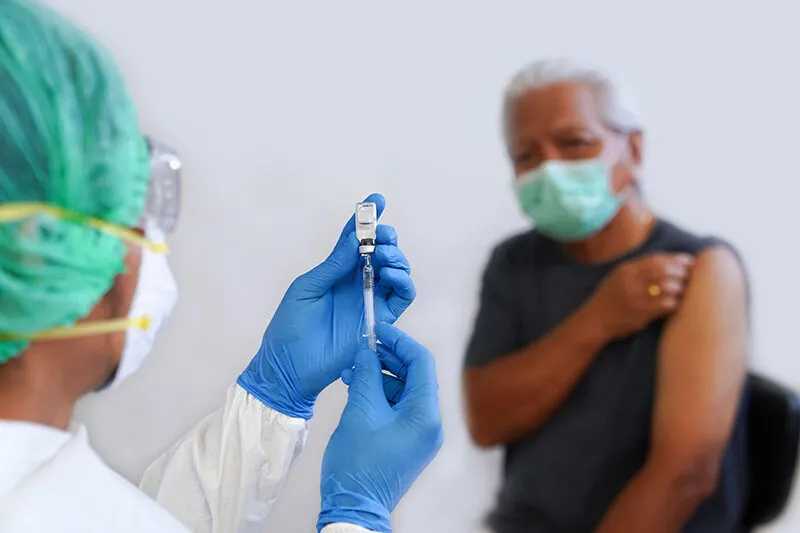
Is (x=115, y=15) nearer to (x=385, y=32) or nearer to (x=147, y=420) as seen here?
(x=385, y=32)

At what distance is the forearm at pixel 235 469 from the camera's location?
1135 millimetres

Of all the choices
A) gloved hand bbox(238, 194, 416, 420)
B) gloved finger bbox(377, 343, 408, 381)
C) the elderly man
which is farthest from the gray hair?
gloved finger bbox(377, 343, 408, 381)

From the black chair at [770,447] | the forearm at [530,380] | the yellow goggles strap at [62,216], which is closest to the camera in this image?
the yellow goggles strap at [62,216]

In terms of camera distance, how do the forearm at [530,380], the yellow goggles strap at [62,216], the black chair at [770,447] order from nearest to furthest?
1. the yellow goggles strap at [62,216]
2. the black chair at [770,447]
3. the forearm at [530,380]

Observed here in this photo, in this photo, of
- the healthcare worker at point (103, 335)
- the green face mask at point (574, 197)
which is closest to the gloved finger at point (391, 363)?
the healthcare worker at point (103, 335)

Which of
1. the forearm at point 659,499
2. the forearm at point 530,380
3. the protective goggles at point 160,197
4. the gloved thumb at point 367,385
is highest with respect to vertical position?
the protective goggles at point 160,197

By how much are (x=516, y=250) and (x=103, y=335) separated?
622mm

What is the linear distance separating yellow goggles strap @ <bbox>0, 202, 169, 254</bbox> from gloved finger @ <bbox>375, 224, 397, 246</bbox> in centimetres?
39

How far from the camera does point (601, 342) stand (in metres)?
1.03

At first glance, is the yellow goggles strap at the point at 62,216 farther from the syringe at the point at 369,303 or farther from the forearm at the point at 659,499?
the forearm at the point at 659,499

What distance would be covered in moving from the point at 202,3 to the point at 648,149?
83cm

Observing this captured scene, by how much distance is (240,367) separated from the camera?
1359 millimetres

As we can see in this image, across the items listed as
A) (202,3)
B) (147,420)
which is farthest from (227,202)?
(147,420)

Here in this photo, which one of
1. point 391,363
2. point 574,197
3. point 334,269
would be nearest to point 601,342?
point 574,197
